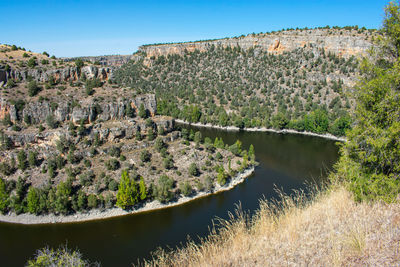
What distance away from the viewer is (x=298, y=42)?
284ft

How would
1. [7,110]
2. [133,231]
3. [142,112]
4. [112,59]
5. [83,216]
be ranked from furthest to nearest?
[112,59], [142,112], [7,110], [83,216], [133,231]

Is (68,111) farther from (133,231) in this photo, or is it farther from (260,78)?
(260,78)

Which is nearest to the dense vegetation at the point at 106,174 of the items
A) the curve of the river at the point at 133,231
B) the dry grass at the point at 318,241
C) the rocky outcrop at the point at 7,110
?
the curve of the river at the point at 133,231

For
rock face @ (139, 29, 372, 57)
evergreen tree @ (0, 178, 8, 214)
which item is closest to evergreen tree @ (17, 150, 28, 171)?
evergreen tree @ (0, 178, 8, 214)

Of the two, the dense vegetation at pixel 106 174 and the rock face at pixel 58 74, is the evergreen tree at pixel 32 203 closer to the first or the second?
the dense vegetation at pixel 106 174

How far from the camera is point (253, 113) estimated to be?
227ft

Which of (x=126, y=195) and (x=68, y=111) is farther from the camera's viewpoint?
(x=68, y=111)

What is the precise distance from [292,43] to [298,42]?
80.0 inches

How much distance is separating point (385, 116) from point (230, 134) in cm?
5464

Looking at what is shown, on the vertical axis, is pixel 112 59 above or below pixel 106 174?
above

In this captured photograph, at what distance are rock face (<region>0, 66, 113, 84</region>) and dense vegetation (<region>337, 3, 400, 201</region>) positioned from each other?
43.4 metres

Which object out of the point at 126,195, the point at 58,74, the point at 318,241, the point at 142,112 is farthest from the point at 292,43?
the point at 318,241

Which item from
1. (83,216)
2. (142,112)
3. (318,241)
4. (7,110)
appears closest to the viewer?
(318,241)

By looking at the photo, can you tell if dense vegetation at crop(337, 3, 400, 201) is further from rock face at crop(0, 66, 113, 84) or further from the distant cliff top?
the distant cliff top
